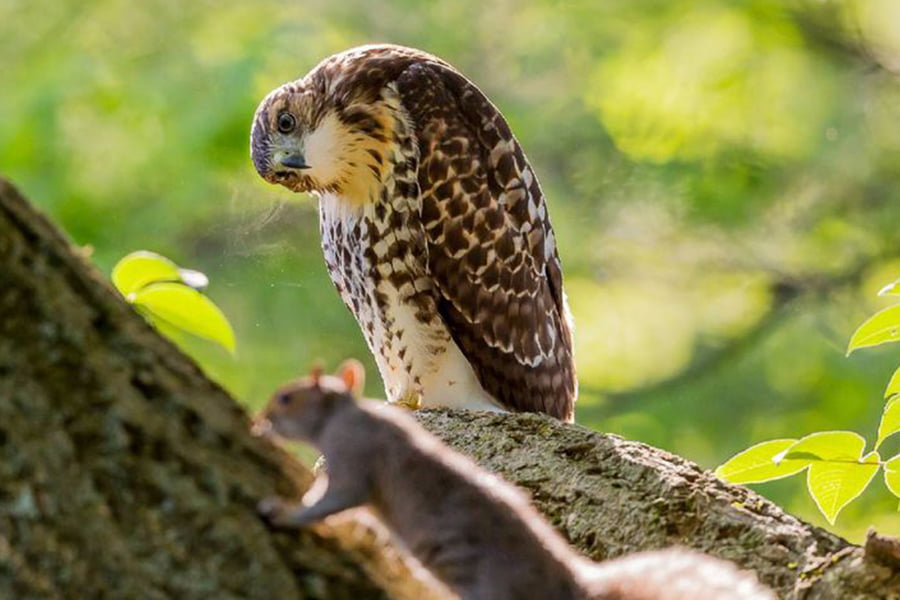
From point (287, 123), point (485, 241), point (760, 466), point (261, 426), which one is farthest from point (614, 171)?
point (261, 426)

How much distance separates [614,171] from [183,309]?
7448mm

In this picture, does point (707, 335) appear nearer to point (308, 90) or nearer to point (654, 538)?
point (308, 90)

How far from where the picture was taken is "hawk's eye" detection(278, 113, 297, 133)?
16.2 feet

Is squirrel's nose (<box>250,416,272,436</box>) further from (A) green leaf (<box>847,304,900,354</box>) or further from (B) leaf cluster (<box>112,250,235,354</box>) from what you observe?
(A) green leaf (<box>847,304,900,354</box>)

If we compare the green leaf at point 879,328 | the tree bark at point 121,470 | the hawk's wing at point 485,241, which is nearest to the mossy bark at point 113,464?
the tree bark at point 121,470

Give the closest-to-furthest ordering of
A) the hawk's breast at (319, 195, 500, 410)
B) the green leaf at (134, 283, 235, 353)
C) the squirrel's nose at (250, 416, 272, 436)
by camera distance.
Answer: the squirrel's nose at (250, 416, 272, 436) < the green leaf at (134, 283, 235, 353) < the hawk's breast at (319, 195, 500, 410)

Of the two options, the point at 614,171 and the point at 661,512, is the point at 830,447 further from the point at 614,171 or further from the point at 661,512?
the point at 614,171

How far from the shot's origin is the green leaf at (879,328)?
8.41ft

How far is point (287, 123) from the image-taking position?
16.2 feet

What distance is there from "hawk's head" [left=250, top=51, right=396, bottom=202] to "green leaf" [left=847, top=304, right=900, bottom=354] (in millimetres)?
2428

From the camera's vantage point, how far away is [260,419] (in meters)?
1.90

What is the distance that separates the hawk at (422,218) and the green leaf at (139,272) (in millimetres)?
2157

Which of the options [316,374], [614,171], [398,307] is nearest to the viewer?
[316,374]

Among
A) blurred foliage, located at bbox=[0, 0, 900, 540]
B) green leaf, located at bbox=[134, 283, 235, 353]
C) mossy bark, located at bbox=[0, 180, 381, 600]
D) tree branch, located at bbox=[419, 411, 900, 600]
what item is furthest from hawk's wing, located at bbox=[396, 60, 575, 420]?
blurred foliage, located at bbox=[0, 0, 900, 540]
